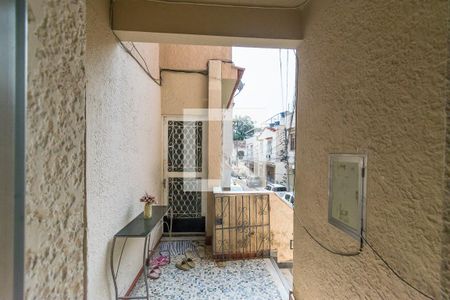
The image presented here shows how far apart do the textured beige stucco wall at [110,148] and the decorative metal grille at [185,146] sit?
82cm

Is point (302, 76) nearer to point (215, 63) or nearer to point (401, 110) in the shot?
point (401, 110)

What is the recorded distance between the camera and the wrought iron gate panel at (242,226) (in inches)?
105

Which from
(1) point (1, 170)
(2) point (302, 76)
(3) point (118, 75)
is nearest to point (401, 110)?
(2) point (302, 76)

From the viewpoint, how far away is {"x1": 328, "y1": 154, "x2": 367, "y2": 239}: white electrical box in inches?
33.5

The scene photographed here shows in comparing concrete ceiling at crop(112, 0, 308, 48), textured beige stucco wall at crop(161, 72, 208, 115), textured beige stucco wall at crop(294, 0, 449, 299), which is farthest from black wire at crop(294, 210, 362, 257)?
textured beige stucco wall at crop(161, 72, 208, 115)

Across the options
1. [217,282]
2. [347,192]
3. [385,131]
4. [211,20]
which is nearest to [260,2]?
[211,20]

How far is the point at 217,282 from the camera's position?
220cm

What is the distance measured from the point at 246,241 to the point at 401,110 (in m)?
2.39

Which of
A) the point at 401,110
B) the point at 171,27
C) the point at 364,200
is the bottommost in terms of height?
the point at 364,200

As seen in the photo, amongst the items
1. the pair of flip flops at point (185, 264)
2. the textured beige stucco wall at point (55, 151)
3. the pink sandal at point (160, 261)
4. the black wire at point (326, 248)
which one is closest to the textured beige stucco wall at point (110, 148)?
the pink sandal at point (160, 261)

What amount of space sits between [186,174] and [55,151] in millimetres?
2917

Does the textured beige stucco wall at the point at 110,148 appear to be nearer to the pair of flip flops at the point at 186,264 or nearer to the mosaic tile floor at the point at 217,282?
the mosaic tile floor at the point at 217,282

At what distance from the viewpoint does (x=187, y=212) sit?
10.7ft

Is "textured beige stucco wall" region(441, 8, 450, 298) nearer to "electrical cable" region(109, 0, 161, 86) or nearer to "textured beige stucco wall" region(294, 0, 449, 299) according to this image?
"textured beige stucco wall" region(294, 0, 449, 299)
